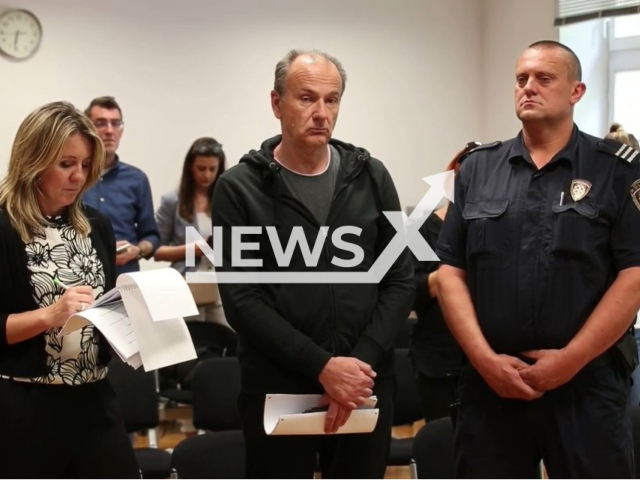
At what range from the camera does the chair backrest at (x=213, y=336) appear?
5.18 m

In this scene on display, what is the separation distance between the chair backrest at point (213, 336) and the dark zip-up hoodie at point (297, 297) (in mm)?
2592

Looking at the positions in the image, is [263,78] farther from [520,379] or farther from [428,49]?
[520,379]

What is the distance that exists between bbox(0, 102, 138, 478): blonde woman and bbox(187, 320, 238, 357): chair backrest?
265cm

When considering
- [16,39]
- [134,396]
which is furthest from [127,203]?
[16,39]

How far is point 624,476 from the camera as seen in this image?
251 cm

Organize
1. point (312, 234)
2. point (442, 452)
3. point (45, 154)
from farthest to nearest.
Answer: point (442, 452), point (312, 234), point (45, 154)

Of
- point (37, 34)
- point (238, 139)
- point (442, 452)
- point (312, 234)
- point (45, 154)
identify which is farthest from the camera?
point (238, 139)

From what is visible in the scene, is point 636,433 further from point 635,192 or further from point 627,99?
point 627,99

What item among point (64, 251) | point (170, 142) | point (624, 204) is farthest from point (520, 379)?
point (170, 142)

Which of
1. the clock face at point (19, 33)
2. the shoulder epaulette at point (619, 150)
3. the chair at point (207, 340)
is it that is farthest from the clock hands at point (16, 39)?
the shoulder epaulette at point (619, 150)

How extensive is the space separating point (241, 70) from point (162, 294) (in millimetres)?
4810

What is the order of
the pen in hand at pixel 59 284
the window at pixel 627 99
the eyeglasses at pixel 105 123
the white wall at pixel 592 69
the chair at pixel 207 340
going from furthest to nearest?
the white wall at pixel 592 69
the window at pixel 627 99
the chair at pixel 207 340
the eyeglasses at pixel 105 123
the pen in hand at pixel 59 284

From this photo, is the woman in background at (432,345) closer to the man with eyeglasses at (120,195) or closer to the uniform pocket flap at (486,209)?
the uniform pocket flap at (486,209)

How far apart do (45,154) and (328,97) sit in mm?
807
